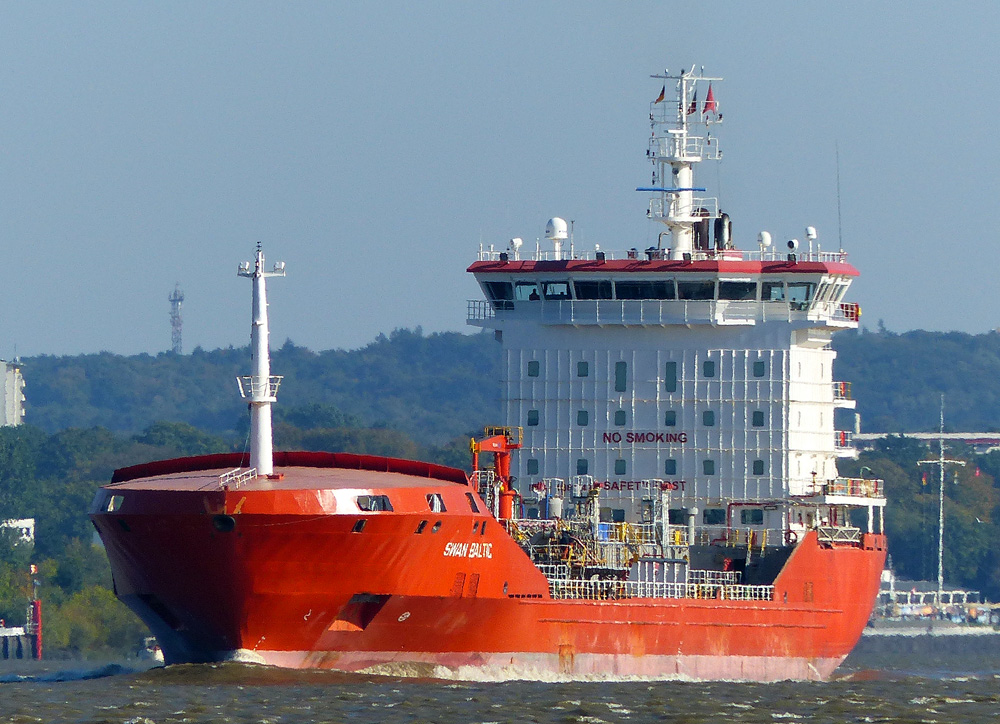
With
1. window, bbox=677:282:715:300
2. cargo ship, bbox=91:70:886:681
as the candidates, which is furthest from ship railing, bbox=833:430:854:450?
window, bbox=677:282:715:300

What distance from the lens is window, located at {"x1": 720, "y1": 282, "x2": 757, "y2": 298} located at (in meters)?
Result: 51.8

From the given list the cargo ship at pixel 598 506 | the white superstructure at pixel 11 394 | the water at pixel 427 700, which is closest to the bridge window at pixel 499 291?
the cargo ship at pixel 598 506

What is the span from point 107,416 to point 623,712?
5138 inches

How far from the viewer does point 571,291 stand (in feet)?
170

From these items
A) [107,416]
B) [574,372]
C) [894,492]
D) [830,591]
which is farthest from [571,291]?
[107,416]

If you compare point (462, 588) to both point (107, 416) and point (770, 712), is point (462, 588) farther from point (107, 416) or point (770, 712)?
point (107, 416)

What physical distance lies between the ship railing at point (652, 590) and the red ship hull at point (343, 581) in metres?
0.65

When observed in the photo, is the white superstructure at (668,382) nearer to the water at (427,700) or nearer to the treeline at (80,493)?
the water at (427,700)

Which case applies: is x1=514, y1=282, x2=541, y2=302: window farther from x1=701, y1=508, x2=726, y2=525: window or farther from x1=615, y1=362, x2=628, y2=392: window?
x1=701, y1=508, x2=726, y2=525: window

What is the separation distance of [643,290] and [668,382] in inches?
84.7

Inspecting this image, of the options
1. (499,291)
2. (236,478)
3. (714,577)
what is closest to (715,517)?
(714,577)

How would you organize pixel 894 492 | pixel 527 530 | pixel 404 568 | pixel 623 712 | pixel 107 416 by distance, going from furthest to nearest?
pixel 107 416 → pixel 894 492 → pixel 527 530 → pixel 404 568 → pixel 623 712

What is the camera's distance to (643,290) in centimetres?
5159

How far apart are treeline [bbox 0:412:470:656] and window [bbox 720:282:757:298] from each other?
28591 mm
